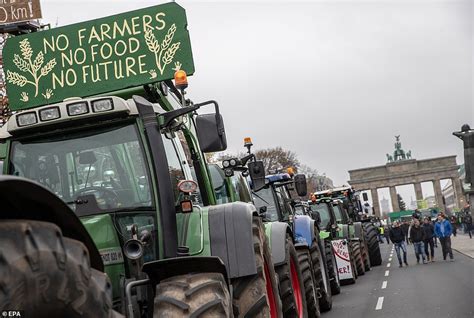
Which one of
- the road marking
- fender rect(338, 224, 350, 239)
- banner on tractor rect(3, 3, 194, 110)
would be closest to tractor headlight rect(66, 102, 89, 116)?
banner on tractor rect(3, 3, 194, 110)

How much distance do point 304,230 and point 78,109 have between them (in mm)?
8553

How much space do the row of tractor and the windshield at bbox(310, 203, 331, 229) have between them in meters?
13.4

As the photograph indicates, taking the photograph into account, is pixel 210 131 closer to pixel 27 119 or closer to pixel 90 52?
pixel 27 119

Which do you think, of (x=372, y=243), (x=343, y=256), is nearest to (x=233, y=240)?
(x=343, y=256)

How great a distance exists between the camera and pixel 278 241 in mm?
9195

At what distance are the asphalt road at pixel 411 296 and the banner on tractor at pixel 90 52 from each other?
6.89m

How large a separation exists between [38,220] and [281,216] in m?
10.8

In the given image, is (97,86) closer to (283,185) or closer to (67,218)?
(67,218)

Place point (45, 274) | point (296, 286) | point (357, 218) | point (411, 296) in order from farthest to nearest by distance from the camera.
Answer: point (357, 218)
point (411, 296)
point (296, 286)
point (45, 274)

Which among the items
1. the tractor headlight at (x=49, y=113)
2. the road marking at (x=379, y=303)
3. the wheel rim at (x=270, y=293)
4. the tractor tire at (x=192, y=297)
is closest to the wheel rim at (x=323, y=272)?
the road marking at (x=379, y=303)

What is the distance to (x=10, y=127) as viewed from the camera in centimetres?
559

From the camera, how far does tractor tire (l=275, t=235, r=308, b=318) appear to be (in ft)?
28.8

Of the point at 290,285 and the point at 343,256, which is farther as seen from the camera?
the point at 343,256

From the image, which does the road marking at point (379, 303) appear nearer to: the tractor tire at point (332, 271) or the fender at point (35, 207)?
the tractor tire at point (332, 271)
